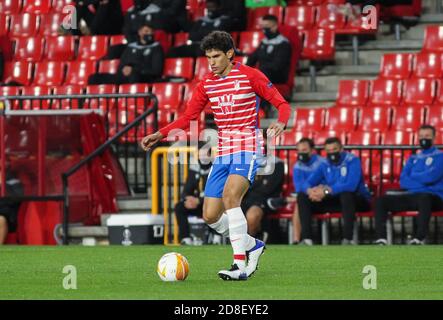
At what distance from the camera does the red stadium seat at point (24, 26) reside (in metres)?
23.5

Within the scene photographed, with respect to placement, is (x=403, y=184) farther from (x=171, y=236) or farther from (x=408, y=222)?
(x=171, y=236)

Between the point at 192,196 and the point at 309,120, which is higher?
the point at 309,120

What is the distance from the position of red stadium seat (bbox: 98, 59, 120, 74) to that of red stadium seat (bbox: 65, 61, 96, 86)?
15 centimetres

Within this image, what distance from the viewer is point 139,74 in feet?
67.8

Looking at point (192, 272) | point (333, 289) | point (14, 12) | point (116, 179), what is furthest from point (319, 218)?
point (14, 12)

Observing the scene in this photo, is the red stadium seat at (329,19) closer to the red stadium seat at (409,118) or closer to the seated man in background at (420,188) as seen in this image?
the red stadium seat at (409,118)

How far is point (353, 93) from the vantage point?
63.1ft

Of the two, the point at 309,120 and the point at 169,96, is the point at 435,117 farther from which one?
the point at 169,96

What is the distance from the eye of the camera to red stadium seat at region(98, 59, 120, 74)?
21.5 meters

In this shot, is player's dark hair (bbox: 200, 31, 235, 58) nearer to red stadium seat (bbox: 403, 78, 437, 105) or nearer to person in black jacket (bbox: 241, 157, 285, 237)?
person in black jacket (bbox: 241, 157, 285, 237)

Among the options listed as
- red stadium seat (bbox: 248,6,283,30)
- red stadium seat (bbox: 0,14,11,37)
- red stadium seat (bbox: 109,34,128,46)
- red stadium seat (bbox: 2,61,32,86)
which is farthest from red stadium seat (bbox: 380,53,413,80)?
red stadium seat (bbox: 0,14,11,37)

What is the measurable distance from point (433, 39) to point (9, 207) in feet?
22.6

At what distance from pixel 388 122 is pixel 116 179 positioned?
398cm

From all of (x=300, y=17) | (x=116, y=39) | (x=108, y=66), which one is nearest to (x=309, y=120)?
(x=300, y=17)
